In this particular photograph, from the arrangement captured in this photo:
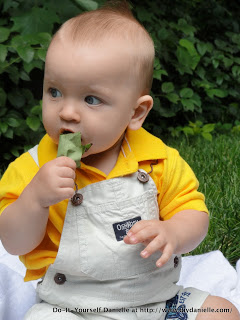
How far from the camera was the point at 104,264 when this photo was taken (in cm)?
144

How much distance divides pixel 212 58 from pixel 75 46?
311 centimetres

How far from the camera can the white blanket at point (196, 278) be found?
6.24ft

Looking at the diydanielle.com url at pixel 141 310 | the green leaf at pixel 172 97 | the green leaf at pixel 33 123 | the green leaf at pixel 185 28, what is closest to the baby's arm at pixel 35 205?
the diydanielle.com url at pixel 141 310

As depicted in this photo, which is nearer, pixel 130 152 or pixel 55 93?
pixel 55 93

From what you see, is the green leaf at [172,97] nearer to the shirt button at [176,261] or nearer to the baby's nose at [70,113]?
the shirt button at [176,261]

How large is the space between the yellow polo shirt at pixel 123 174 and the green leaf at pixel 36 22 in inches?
55.6

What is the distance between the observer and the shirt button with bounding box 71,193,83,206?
1.44 metres

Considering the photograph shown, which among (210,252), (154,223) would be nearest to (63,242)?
(154,223)

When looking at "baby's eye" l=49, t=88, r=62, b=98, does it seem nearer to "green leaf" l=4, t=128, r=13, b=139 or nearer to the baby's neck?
the baby's neck

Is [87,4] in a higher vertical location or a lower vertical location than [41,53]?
higher

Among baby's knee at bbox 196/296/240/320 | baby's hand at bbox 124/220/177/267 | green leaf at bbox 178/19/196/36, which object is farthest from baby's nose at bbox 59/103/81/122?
green leaf at bbox 178/19/196/36

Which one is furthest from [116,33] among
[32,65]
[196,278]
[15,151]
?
[15,151]

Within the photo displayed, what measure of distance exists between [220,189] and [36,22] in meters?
1.30

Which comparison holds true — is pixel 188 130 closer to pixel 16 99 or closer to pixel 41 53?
pixel 16 99
